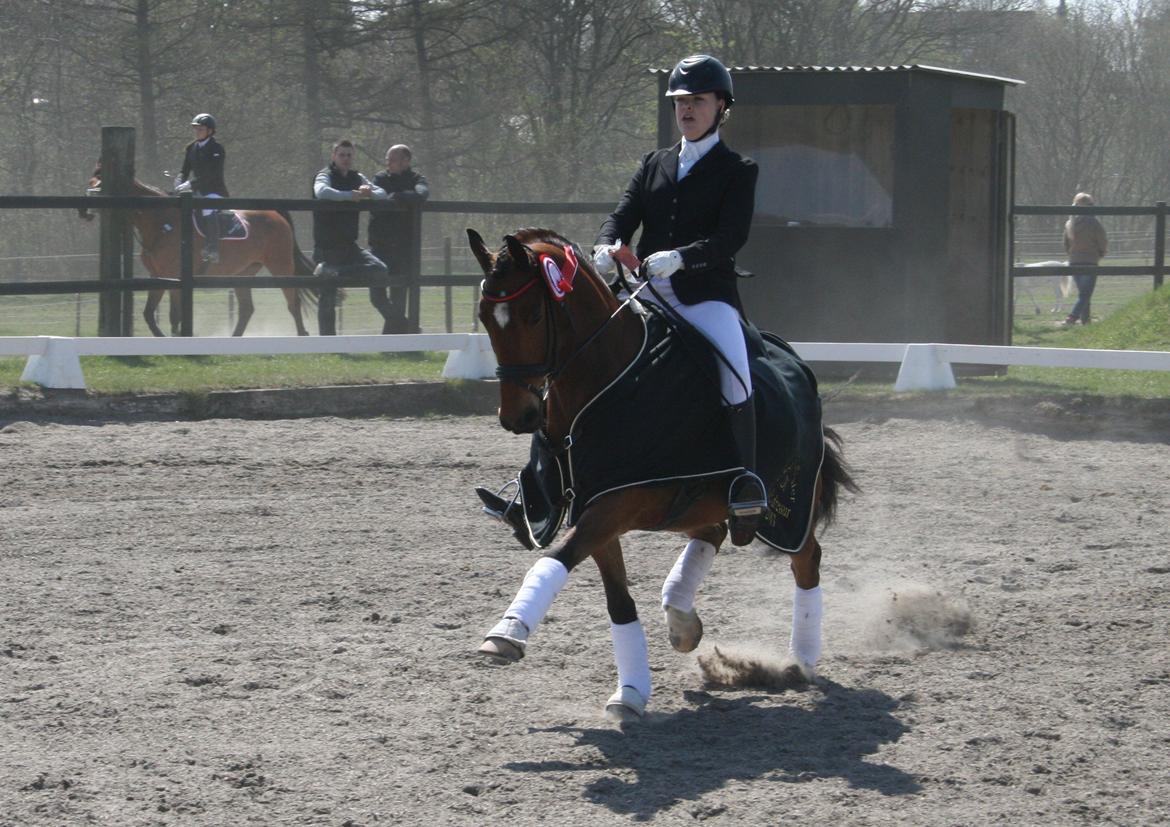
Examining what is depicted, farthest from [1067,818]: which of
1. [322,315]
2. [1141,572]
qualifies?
[322,315]

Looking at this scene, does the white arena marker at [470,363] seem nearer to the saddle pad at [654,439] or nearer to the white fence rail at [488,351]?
the white fence rail at [488,351]

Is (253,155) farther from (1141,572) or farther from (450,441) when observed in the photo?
(1141,572)

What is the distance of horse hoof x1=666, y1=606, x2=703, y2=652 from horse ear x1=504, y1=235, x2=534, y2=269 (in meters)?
1.64

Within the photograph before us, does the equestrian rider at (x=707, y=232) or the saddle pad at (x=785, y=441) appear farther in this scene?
the saddle pad at (x=785, y=441)

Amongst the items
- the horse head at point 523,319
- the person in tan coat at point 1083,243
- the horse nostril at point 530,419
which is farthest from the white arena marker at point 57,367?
the person in tan coat at point 1083,243

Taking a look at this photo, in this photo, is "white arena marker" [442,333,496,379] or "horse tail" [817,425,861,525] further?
"white arena marker" [442,333,496,379]

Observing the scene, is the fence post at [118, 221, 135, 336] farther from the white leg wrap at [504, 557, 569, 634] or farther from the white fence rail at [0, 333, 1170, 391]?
the white leg wrap at [504, 557, 569, 634]

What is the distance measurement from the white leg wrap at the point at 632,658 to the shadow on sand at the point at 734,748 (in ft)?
0.41

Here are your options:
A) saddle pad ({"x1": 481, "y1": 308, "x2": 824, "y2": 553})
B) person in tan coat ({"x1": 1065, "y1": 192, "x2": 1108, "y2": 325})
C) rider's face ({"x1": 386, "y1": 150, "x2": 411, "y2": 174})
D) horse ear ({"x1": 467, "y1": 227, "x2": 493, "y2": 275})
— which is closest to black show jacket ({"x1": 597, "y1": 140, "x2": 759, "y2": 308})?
saddle pad ({"x1": 481, "y1": 308, "x2": 824, "y2": 553})

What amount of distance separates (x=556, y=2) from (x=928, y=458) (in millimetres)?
18089

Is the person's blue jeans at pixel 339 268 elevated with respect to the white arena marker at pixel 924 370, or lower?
elevated

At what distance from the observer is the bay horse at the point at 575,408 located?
484cm

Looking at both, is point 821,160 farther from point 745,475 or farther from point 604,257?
point 745,475

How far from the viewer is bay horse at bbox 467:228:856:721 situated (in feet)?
15.9
